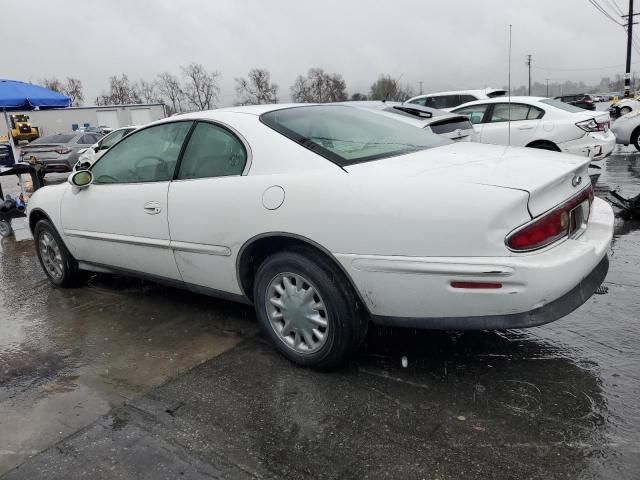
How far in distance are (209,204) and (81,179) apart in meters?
1.61

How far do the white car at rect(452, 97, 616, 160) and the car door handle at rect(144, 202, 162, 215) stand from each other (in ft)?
20.1

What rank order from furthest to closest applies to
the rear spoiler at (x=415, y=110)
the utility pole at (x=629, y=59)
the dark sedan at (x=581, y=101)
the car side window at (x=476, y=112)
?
1. the utility pole at (x=629, y=59)
2. the dark sedan at (x=581, y=101)
3. the car side window at (x=476, y=112)
4. the rear spoiler at (x=415, y=110)

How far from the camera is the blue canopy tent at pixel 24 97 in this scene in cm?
970

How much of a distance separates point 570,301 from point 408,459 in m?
1.07

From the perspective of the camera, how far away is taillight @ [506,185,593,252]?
2412mm

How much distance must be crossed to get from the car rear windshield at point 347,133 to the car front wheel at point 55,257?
2.56 m

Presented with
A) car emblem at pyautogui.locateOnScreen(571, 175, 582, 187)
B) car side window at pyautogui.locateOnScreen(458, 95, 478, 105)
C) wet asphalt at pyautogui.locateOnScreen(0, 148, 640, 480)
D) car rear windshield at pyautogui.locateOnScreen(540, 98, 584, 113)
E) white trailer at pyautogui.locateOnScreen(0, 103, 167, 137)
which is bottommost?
wet asphalt at pyautogui.locateOnScreen(0, 148, 640, 480)

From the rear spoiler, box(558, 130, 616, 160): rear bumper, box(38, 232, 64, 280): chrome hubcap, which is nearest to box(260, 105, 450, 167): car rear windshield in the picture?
box(38, 232, 64, 280): chrome hubcap

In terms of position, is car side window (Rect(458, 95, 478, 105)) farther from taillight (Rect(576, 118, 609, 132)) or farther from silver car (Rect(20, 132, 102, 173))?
silver car (Rect(20, 132, 102, 173))

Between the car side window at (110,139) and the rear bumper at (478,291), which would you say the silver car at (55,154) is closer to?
the car side window at (110,139)

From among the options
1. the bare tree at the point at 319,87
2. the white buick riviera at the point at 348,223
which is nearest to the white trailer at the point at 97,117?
the bare tree at the point at 319,87

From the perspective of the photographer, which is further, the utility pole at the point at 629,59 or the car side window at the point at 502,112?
the utility pole at the point at 629,59

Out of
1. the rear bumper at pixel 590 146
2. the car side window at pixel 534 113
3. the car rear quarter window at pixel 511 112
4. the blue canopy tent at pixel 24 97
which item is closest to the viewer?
the rear bumper at pixel 590 146

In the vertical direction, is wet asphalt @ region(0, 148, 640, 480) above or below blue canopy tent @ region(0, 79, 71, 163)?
below
